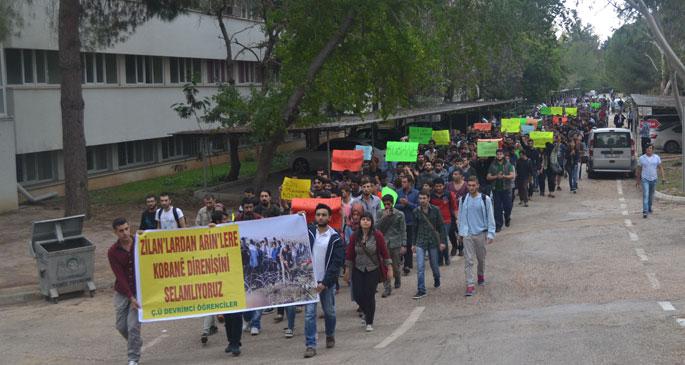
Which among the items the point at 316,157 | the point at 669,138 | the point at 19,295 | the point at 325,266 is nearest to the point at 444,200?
the point at 325,266

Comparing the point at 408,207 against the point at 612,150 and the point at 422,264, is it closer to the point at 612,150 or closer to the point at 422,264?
the point at 422,264

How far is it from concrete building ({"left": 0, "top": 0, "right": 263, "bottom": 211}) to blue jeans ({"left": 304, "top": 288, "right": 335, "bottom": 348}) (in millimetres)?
16140

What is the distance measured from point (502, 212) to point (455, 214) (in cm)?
424

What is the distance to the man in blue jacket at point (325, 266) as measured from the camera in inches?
376

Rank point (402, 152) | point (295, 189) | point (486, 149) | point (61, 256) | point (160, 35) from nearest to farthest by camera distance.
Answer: point (61, 256)
point (295, 189)
point (486, 149)
point (402, 152)
point (160, 35)

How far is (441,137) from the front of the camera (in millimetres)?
30156

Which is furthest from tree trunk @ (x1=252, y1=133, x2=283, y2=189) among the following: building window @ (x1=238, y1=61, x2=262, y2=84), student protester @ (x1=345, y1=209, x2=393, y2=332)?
building window @ (x1=238, y1=61, x2=262, y2=84)

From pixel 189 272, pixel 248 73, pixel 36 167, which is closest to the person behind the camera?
pixel 189 272

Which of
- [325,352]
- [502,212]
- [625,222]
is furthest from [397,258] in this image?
[625,222]

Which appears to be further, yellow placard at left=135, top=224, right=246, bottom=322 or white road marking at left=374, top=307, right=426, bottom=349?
white road marking at left=374, top=307, right=426, bottom=349

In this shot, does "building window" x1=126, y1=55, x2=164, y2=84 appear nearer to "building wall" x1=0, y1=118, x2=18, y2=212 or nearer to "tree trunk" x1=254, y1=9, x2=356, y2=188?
"building wall" x1=0, y1=118, x2=18, y2=212

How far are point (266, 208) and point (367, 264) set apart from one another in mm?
2501

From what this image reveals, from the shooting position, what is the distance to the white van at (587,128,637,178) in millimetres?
28859

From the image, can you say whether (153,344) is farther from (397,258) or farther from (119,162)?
(119,162)
